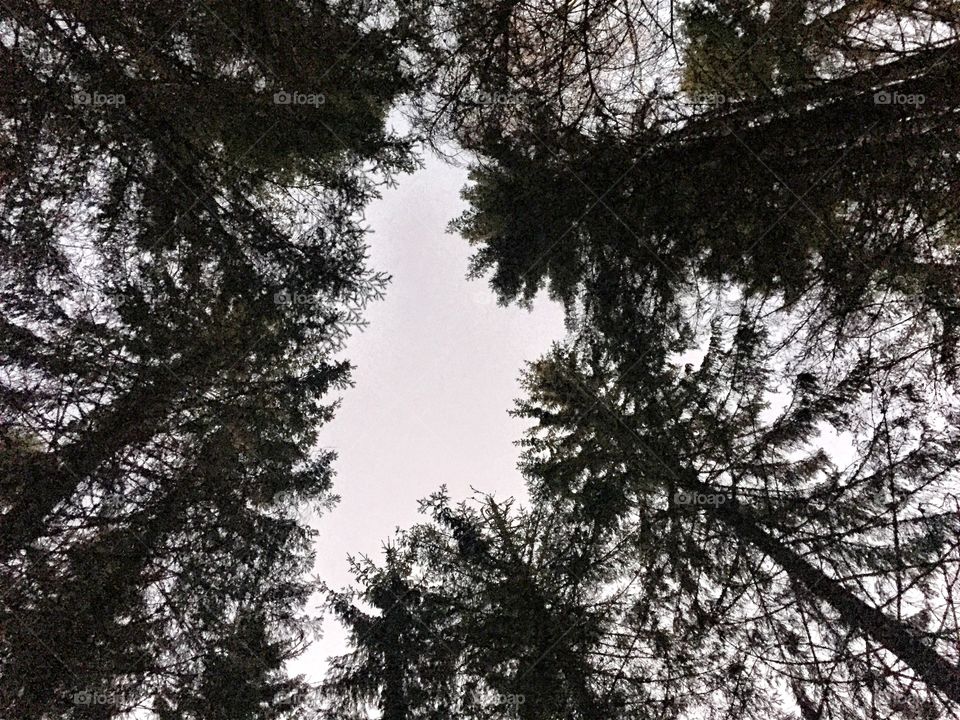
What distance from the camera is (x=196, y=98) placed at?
5531 millimetres

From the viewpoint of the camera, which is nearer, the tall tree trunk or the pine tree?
the tall tree trunk

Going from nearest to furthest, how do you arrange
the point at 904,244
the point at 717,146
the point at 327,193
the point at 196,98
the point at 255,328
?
1. the point at 904,244
2. the point at 717,146
3. the point at 196,98
4. the point at 255,328
5. the point at 327,193

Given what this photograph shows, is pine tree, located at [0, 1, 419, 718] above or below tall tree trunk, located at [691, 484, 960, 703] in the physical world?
above

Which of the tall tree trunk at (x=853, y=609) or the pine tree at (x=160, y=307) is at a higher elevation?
the pine tree at (x=160, y=307)

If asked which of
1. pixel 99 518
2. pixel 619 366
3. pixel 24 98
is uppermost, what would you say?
pixel 24 98

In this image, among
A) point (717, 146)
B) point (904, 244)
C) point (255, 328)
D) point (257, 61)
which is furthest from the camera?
point (255, 328)

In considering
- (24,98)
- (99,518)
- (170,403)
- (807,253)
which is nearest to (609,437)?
(807,253)

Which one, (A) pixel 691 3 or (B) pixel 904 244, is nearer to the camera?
(B) pixel 904 244

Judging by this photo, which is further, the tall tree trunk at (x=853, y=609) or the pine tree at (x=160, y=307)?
the pine tree at (x=160, y=307)

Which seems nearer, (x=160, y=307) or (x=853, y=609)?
(x=853, y=609)

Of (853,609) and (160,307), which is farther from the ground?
(160,307)

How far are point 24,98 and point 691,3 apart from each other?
692 centimetres

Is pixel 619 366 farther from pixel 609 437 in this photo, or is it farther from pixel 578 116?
pixel 578 116

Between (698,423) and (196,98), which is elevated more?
(196,98)
